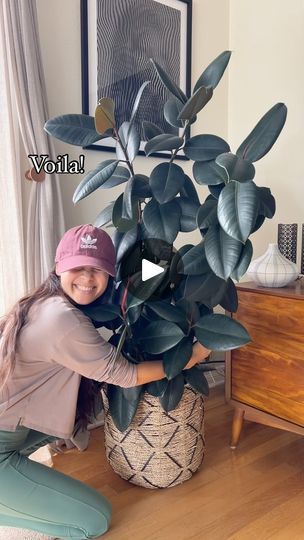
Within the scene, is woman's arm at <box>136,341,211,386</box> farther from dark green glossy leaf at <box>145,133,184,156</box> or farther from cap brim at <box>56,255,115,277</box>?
dark green glossy leaf at <box>145,133,184,156</box>

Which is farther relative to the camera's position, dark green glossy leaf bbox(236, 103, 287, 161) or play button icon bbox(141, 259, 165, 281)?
play button icon bbox(141, 259, 165, 281)

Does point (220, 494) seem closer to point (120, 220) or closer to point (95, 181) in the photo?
point (120, 220)

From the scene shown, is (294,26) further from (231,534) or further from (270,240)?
(231,534)

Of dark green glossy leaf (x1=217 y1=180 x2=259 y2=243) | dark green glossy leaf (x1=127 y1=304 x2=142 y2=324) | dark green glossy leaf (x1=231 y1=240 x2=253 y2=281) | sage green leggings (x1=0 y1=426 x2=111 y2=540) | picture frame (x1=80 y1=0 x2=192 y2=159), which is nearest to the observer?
dark green glossy leaf (x1=217 y1=180 x2=259 y2=243)

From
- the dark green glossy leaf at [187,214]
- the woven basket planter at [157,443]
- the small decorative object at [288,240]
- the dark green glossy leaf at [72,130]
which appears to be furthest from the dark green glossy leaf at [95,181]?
the small decorative object at [288,240]

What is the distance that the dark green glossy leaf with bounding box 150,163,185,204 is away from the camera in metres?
1.08


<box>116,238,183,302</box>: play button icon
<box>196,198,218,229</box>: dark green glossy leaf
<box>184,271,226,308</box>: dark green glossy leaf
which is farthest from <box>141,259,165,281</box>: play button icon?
<box>196,198,218,229</box>: dark green glossy leaf

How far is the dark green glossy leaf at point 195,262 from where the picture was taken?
44.4 inches

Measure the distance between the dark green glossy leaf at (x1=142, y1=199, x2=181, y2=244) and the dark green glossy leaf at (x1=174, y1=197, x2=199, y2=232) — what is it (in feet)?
0.10

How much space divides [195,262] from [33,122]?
82 cm

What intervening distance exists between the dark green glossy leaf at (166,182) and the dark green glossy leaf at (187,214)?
0.09 metres

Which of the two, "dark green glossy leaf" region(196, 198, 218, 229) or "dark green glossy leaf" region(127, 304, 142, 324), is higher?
"dark green glossy leaf" region(196, 198, 218, 229)

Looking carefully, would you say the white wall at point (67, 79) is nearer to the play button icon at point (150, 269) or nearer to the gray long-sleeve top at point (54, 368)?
the play button icon at point (150, 269)

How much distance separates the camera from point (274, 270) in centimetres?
149
